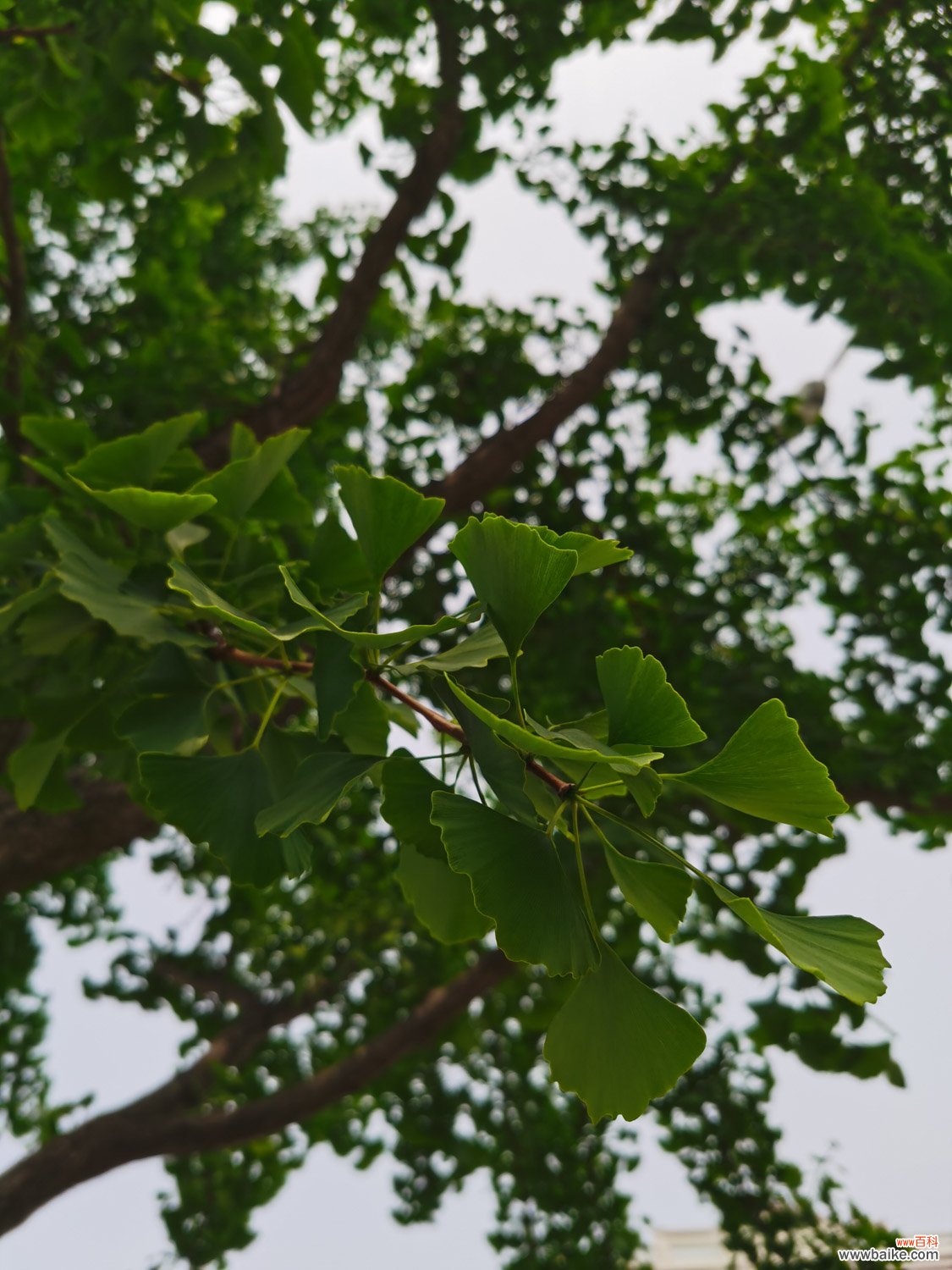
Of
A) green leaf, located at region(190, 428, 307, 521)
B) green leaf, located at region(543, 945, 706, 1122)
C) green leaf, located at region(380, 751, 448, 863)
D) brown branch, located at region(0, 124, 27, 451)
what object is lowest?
green leaf, located at region(543, 945, 706, 1122)

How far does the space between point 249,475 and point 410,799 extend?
40 centimetres

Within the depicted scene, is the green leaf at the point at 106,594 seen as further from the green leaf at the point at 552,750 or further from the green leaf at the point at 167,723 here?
the green leaf at the point at 552,750

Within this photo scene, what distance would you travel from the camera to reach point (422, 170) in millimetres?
2771

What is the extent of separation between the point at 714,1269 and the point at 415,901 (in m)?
10.1

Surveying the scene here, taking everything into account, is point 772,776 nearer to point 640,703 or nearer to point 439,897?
point 640,703

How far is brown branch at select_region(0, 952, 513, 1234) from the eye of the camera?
10.3 ft

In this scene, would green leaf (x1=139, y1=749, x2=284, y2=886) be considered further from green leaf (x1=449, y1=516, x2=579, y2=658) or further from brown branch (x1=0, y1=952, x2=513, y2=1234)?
brown branch (x1=0, y1=952, x2=513, y2=1234)

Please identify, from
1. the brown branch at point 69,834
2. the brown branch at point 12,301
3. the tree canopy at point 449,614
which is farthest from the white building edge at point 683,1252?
the brown branch at point 12,301

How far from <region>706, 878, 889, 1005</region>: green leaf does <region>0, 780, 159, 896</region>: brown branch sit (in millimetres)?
2090

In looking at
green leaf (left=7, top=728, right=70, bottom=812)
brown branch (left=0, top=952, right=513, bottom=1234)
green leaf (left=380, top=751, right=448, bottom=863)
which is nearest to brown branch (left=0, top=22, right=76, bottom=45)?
green leaf (left=7, top=728, right=70, bottom=812)

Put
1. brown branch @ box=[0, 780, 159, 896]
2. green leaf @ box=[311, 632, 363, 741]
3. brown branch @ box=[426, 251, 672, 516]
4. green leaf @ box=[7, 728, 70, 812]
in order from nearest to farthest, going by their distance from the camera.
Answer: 1. green leaf @ box=[311, 632, 363, 741]
2. green leaf @ box=[7, 728, 70, 812]
3. brown branch @ box=[0, 780, 159, 896]
4. brown branch @ box=[426, 251, 672, 516]

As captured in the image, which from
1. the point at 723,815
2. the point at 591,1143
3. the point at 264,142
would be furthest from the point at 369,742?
the point at 591,1143

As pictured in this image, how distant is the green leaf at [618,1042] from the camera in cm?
62

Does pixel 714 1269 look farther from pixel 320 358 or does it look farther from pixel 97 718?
pixel 97 718
